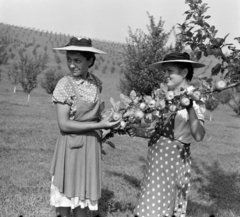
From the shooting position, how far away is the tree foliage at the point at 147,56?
976 centimetres

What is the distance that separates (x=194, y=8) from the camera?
10.3 feet

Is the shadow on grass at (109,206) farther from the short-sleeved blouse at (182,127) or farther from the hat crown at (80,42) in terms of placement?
the hat crown at (80,42)

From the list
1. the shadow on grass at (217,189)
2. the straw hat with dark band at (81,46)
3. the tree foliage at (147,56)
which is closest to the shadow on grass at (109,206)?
the shadow on grass at (217,189)

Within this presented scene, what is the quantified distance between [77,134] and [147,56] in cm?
779

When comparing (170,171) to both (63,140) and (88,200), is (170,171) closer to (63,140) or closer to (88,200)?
(88,200)

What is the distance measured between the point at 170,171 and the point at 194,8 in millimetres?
1595

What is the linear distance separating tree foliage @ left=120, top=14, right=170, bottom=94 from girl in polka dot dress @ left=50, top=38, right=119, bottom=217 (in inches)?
286

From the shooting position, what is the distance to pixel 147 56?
9922 millimetres

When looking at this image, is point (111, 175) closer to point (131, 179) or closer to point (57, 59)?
point (131, 179)

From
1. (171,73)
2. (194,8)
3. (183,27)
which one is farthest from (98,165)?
(194,8)

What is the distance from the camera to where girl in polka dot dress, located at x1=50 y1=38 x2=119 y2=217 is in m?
2.32

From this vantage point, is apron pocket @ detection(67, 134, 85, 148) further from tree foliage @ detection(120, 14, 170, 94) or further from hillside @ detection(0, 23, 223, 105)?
hillside @ detection(0, 23, 223, 105)

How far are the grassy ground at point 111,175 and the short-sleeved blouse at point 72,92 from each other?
159cm

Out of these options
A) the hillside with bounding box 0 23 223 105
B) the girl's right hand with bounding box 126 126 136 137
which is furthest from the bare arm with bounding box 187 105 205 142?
the hillside with bounding box 0 23 223 105
